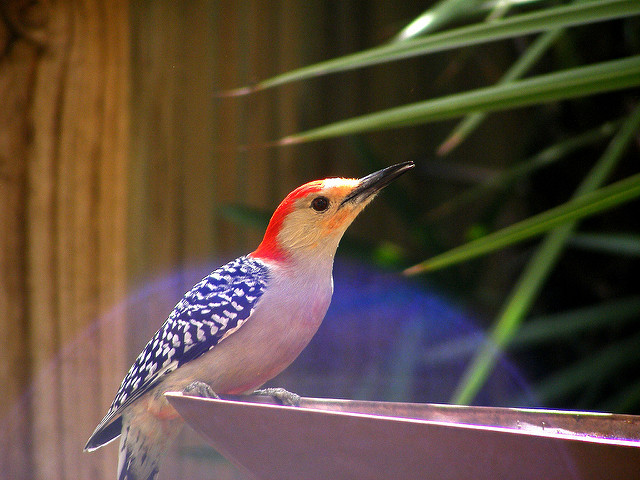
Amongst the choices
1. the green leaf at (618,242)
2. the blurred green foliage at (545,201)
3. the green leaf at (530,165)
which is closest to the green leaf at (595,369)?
the blurred green foliage at (545,201)

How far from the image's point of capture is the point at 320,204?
712 mm

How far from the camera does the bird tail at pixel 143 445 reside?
2.23ft

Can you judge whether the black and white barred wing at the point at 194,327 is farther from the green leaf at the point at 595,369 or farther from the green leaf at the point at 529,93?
the green leaf at the point at 595,369

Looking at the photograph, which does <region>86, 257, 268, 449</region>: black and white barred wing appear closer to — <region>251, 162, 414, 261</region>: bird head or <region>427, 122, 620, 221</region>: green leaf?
<region>251, 162, 414, 261</region>: bird head

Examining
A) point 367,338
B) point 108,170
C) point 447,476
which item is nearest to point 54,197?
point 108,170

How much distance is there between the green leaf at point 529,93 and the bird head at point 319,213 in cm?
6

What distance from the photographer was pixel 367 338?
1.96 m

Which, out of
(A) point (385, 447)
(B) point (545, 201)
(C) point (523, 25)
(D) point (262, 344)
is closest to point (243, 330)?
(D) point (262, 344)

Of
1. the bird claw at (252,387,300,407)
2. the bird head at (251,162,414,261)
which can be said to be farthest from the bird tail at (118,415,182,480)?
the bird head at (251,162,414,261)

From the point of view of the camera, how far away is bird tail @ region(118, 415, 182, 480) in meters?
0.68

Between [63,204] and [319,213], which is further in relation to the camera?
[63,204]

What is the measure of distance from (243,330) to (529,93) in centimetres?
38

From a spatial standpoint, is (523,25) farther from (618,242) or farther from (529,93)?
(618,242)

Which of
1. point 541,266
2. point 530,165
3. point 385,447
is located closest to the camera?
point 385,447
